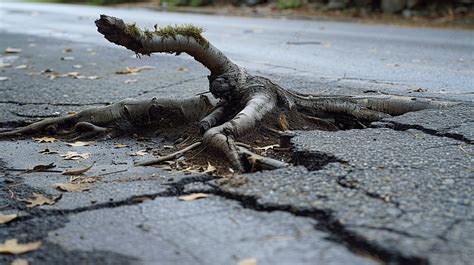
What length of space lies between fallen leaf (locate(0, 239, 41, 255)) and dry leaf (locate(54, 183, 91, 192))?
0.67 meters

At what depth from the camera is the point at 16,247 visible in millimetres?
2607

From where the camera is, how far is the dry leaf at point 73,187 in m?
3.31

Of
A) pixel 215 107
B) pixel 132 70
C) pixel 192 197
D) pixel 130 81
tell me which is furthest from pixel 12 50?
pixel 192 197

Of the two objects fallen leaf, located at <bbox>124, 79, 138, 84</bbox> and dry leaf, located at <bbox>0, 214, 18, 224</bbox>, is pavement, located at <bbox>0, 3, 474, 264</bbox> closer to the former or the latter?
dry leaf, located at <bbox>0, 214, 18, 224</bbox>

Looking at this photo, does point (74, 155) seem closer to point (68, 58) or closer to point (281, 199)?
point (281, 199)

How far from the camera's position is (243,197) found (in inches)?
116

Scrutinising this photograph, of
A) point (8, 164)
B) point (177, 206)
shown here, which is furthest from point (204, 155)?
point (8, 164)

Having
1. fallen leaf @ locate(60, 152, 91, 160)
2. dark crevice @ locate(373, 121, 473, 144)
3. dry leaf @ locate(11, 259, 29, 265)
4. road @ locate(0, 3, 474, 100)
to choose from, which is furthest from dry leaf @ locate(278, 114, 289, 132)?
dry leaf @ locate(11, 259, 29, 265)

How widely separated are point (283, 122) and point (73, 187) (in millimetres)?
1549

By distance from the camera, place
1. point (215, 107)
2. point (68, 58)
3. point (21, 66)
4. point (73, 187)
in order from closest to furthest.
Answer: point (73, 187)
point (215, 107)
point (21, 66)
point (68, 58)

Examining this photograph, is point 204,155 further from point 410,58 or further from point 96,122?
point 410,58

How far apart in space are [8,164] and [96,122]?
0.96 metres

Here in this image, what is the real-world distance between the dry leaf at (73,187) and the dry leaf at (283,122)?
1432 mm

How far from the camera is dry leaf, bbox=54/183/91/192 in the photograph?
130 inches
